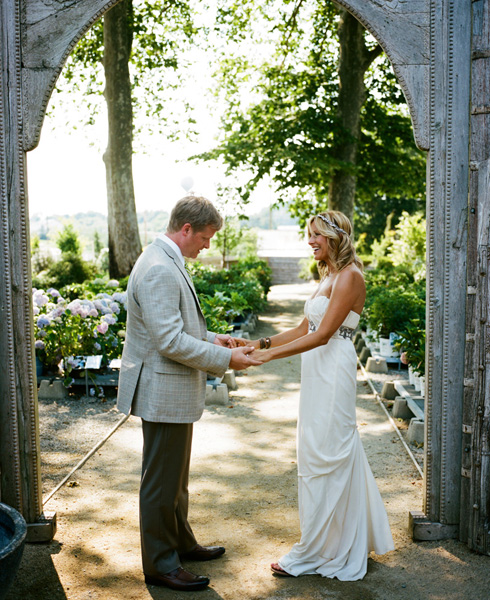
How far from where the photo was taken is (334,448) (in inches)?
149

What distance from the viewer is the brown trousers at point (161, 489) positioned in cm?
355

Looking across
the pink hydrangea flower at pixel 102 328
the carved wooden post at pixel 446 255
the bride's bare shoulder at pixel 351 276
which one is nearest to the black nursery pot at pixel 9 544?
the bride's bare shoulder at pixel 351 276

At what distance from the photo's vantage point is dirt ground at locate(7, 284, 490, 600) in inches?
143

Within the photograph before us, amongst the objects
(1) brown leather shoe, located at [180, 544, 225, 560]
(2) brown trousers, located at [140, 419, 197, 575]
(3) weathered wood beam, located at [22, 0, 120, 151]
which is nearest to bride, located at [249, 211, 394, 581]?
(1) brown leather shoe, located at [180, 544, 225, 560]

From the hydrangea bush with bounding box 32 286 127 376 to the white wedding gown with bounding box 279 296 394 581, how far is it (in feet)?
15.7

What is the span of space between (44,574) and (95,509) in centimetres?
98

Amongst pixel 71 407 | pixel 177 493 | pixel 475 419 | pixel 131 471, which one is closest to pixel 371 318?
pixel 71 407

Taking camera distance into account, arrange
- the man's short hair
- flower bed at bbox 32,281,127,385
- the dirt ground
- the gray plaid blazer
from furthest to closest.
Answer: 1. flower bed at bbox 32,281,127,385
2. the dirt ground
3. the man's short hair
4. the gray plaid blazer

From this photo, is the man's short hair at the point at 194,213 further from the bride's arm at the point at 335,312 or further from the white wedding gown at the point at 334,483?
the white wedding gown at the point at 334,483

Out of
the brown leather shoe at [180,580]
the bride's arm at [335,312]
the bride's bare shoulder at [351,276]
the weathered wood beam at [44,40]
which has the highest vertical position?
the weathered wood beam at [44,40]

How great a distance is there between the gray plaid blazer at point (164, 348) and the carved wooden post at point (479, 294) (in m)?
1.57

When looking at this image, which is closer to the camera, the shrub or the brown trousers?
the brown trousers

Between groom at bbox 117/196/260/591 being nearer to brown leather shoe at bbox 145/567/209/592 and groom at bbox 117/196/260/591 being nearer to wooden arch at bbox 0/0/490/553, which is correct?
brown leather shoe at bbox 145/567/209/592

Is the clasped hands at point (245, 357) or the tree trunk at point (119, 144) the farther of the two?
the tree trunk at point (119, 144)
